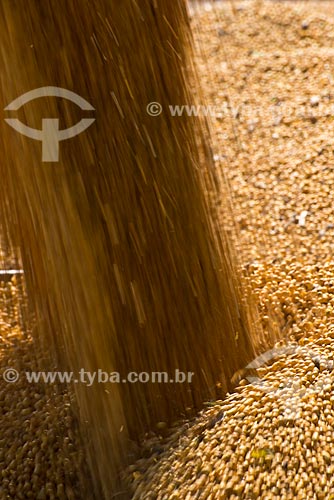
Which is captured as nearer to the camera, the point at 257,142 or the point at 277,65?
the point at 257,142

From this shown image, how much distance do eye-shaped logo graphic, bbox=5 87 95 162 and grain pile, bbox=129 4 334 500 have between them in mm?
300

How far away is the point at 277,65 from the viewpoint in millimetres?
2910

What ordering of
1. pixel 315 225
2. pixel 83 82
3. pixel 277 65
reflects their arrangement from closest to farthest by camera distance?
pixel 83 82, pixel 315 225, pixel 277 65

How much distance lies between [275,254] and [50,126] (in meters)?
0.95

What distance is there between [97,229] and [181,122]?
0.26 m

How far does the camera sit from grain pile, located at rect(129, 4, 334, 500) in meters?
1.48

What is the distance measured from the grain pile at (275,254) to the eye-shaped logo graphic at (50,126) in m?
0.30

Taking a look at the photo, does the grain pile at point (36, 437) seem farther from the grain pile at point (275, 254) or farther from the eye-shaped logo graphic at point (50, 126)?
Answer: the eye-shaped logo graphic at point (50, 126)

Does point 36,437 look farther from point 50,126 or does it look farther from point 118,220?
point 50,126

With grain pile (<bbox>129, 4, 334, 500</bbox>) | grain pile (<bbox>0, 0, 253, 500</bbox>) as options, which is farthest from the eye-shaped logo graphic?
grain pile (<bbox>129, 4, 334, 500</bbox>)

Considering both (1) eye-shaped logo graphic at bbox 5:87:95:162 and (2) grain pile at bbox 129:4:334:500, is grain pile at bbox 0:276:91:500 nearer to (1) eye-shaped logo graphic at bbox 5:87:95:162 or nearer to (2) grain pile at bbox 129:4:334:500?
(2) grain pile at bbox 129:4:334:500

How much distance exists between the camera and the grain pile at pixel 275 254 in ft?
4.84

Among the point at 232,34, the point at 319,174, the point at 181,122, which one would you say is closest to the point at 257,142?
the point at 319,174

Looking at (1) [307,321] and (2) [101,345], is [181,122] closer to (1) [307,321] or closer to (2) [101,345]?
(2) [101,345]
